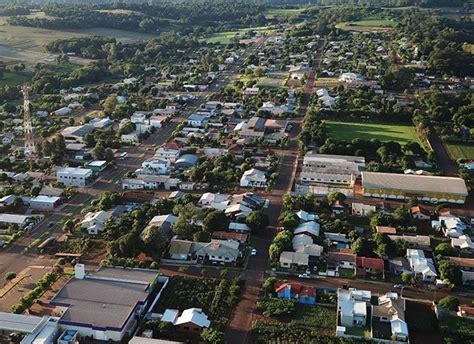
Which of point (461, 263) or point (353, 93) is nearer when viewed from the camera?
point (461, 263)

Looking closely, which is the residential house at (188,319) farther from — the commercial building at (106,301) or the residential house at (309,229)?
the residential house at (309,229)

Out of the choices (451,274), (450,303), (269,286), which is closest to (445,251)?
(451,274)

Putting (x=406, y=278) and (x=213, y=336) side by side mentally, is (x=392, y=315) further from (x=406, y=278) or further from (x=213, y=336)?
(x=213, y=336)

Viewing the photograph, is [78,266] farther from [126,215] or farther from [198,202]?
[198,202]

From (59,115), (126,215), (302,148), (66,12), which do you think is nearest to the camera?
(126,215)

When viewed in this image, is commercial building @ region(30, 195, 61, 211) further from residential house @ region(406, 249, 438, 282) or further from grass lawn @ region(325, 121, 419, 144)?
grass lawn @ region(325, 121, 419, 144)

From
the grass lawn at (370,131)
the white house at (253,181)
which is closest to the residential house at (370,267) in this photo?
the white house at (253,181)

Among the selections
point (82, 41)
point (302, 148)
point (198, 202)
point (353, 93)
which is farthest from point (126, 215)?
point (82, 41)
